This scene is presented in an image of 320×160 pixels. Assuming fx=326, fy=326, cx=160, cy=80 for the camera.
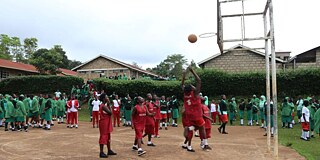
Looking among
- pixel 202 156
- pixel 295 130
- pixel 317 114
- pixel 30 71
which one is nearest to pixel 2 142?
pixel 202 156

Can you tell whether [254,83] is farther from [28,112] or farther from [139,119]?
[139,119]

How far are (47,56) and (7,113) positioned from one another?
27740 millimetres

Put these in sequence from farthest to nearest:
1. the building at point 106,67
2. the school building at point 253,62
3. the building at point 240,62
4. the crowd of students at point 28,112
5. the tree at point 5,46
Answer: the tree at point 5,46
the building at point 106,67
the school building at point 253,62
the building at point 240,62
the crowd of students at point 28,112

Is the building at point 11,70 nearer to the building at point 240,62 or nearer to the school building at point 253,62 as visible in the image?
the school building at point 253,62

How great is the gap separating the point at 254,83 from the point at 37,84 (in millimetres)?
23214

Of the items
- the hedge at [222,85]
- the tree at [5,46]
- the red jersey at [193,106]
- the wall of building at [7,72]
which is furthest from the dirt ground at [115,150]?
the tree at [5,46]

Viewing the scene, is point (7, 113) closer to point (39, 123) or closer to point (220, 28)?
point (39, 123)

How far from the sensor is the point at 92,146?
12.3 metres

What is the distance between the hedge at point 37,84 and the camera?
35562 millimetres

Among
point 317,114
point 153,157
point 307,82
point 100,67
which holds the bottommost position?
point 153,157

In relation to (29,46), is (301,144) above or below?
below

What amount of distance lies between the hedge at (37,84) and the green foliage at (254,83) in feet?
46.7

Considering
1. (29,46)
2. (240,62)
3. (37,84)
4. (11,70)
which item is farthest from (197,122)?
(29,46)

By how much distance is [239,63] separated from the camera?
37.9 m
